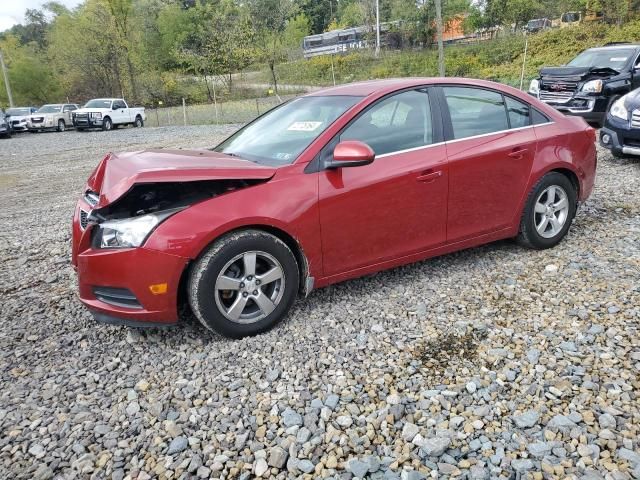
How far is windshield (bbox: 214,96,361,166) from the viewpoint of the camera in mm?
3516

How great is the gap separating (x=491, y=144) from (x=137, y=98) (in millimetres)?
42938

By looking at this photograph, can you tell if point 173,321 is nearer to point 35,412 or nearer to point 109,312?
point 109,312

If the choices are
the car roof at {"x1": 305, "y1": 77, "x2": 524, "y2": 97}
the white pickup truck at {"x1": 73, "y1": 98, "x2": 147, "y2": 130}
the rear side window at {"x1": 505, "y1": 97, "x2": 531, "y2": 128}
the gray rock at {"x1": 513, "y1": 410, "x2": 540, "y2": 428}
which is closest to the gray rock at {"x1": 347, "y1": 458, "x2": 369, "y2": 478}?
the gray rock at {"x1": 513, "y1": 410, "x2": 540, "y2": 428}

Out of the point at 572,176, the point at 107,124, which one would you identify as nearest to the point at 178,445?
the point at 572,176

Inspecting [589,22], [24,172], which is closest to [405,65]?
[589,22]

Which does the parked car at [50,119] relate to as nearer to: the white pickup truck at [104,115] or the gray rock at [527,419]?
the white pickup truck at [104,115]

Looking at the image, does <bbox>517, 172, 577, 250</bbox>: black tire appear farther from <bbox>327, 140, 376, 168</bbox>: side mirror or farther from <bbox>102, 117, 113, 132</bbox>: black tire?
<bbox>102, 117, 113, 132</bbox>: black tire

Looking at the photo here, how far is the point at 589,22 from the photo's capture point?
33.0 m

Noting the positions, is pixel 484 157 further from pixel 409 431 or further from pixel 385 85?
pixel 409 431

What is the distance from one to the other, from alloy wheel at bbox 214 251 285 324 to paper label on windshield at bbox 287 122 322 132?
1010mm

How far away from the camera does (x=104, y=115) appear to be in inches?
1009

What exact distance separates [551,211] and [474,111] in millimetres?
1188

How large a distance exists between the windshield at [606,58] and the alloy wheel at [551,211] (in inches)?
331

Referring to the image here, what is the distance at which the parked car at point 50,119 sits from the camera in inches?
1067
